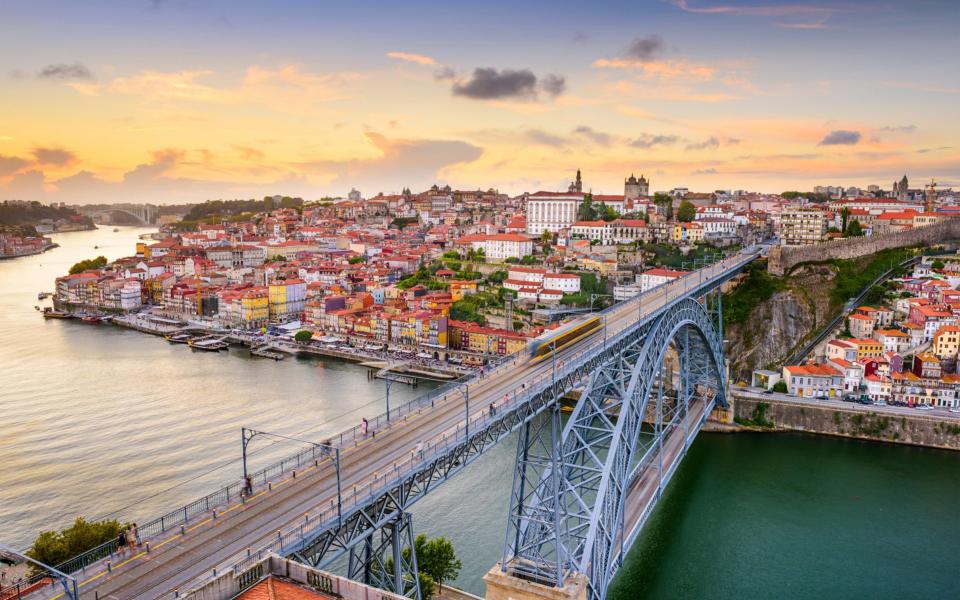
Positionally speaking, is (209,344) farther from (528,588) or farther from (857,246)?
(857,246)

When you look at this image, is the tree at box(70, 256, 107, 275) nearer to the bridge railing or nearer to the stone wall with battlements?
the bridge railing

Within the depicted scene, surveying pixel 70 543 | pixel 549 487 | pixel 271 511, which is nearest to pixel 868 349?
pixel 549 487

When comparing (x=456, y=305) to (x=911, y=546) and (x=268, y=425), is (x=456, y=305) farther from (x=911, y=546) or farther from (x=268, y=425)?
(x=911, y=546)

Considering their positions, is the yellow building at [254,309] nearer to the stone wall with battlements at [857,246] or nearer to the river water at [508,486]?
the river water at [508,486]

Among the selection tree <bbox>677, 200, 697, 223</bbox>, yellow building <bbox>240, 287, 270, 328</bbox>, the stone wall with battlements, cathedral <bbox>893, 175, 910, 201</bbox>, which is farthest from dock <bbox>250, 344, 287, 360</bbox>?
Answer: cathedral <bbox>893, 175, 910, 201</bbox>


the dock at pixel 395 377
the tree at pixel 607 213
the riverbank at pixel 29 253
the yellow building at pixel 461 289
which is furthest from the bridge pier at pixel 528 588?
the riverbank at pixel 29 253
